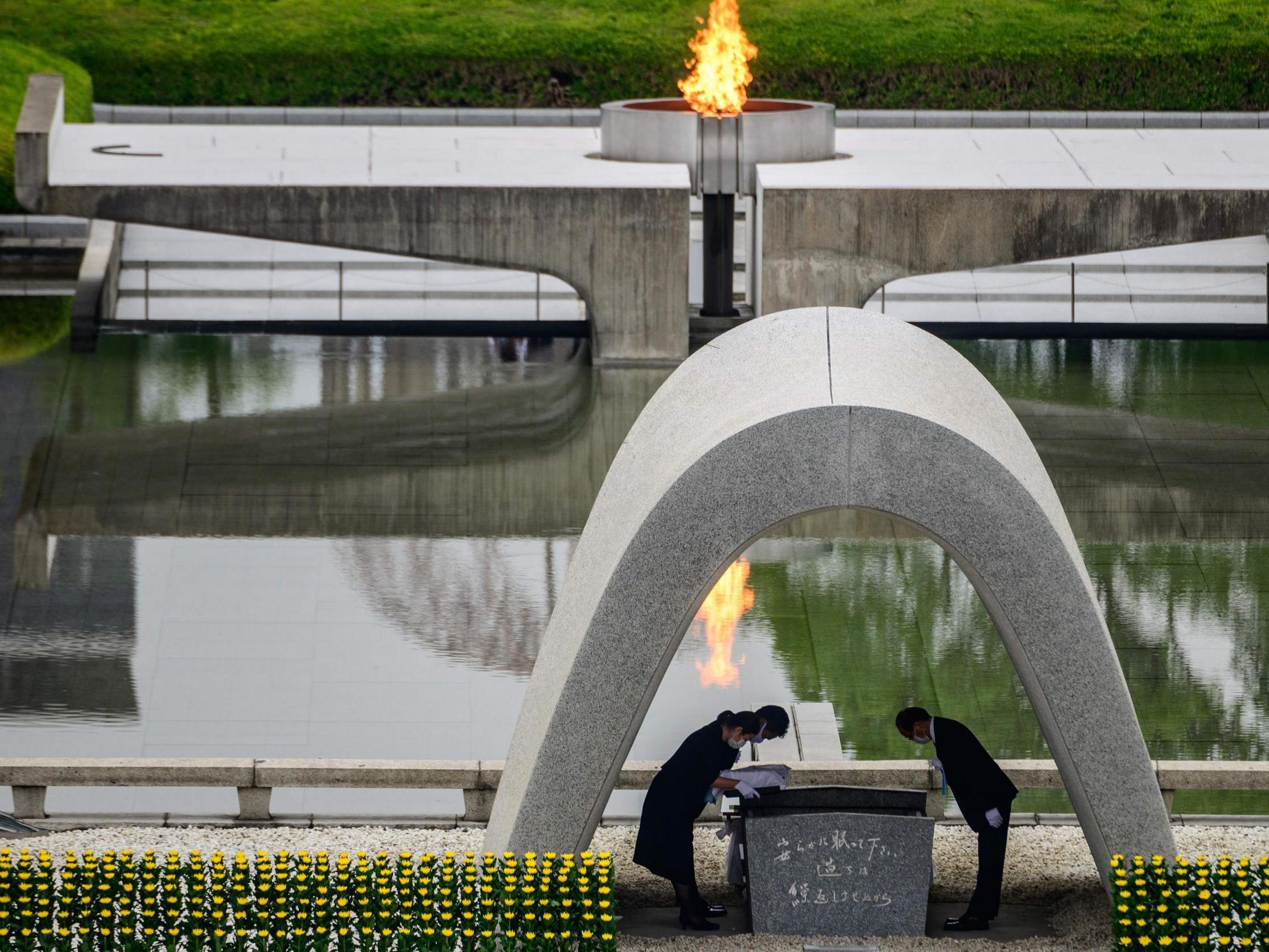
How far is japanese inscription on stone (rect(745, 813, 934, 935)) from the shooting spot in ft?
32.0

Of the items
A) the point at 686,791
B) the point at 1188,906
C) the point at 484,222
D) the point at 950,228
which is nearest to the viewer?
the point at 1188,906

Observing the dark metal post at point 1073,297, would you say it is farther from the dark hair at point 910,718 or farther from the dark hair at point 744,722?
the dark hair at point 744,722

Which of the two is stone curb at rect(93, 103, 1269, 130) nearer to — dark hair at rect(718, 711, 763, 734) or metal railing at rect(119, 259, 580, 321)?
metal railing at rect(119, 259, 580, 321)

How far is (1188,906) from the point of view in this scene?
9.06 meters

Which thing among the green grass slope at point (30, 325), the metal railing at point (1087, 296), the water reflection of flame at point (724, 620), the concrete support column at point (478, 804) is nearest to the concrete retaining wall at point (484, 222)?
the green grass slope at point (30, 325)

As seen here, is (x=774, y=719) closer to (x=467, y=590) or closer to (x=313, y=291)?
(x=467, y=590)

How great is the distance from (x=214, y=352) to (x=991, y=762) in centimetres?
1626

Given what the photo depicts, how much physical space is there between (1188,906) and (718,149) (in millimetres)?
16656

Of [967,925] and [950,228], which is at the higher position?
[950,228]

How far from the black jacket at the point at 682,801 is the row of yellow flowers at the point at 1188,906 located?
1892 millimetres

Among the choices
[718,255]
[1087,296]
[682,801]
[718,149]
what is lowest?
[682,801]

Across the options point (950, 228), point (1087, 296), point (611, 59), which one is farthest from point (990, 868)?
point (611, 59)

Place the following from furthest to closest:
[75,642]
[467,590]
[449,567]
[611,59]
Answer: [611,59] < [449,567] < [467,590] < [75,642]

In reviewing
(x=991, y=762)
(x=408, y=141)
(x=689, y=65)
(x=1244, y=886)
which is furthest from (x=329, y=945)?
(x=689, y=65)
